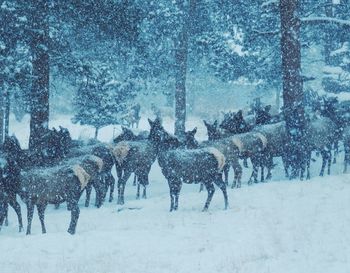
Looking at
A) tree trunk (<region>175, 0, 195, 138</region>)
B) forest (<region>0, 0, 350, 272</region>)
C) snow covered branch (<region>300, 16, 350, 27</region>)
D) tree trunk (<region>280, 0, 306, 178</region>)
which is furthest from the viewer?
tree trunk (<region>175, 0, 195, 138</region>)

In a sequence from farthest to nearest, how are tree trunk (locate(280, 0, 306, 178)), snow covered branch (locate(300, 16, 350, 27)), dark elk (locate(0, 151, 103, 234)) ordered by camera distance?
snow covered branch (locate(300, 16, 350, 27)) < tree trunk (locate(280, 0, 306, 178)) < dark elk (locate(0, 151, 103, 234))

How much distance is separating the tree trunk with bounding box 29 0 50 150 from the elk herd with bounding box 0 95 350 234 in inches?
54.2

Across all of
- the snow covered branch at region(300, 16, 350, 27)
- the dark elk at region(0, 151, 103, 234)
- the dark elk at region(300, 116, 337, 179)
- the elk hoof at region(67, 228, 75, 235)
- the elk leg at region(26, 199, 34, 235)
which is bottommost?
the elk hoof at region(67, 228, 75, 235)

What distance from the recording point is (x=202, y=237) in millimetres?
9344

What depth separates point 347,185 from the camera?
13.2 meters

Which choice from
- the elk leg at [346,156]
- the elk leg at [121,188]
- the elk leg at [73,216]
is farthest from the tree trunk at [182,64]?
the elk leg at [73,216]

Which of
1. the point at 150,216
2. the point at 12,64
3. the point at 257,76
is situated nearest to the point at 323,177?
the point at 150,216

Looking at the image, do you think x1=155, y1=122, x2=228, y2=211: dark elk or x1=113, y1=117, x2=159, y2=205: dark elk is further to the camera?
x1=113, y1=117, x2=159, y2=205: dark elk

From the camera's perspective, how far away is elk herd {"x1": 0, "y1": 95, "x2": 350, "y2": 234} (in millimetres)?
10383

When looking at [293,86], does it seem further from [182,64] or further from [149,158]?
[182,64]

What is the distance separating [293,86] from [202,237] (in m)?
8.35

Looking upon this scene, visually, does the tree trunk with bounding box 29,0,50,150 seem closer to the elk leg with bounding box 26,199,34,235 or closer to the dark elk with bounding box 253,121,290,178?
the elk leg with bounding box 26,199,34,235

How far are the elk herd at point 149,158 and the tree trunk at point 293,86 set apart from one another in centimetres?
25

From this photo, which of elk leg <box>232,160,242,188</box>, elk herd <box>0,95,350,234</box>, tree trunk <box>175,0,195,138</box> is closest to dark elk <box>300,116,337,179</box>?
elk herd <box>0,95,350,234</box>
